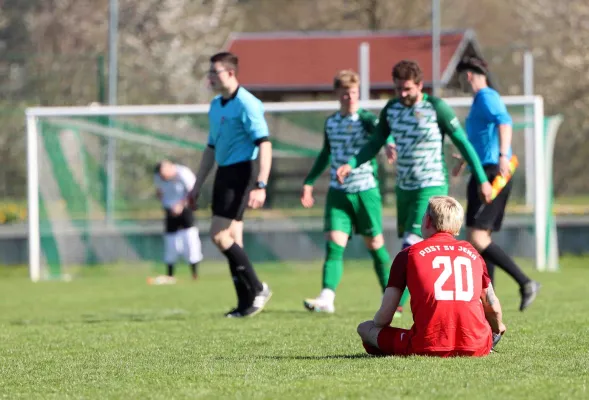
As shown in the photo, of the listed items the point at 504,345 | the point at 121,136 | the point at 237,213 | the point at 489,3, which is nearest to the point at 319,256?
the point at 121,136

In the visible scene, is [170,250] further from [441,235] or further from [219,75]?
[441,235]

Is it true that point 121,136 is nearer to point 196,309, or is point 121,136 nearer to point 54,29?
point 196,309

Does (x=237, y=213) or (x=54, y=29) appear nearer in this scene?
(x=237, y=213)

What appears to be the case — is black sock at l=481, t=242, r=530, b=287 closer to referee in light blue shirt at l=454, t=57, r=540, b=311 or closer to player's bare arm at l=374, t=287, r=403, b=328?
referee in light blue shirt at l=454, t=57, r=540, b=311

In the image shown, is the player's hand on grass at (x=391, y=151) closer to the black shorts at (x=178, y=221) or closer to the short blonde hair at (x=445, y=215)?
the short blonde hair at (x=445, y=215)

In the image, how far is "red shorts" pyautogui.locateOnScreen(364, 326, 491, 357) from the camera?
661cm

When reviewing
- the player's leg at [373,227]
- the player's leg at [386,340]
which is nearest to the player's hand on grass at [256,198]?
the player's leg at [373,227]

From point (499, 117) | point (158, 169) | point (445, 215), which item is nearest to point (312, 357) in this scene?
point (445, 215)

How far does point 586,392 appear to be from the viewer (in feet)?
17.8

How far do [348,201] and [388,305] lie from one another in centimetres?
398

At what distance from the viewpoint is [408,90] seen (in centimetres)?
948

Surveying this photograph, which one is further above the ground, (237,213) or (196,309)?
(237,213)

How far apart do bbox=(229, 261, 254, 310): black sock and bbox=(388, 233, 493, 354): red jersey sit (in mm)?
3800

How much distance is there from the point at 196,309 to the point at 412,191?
312cm
